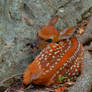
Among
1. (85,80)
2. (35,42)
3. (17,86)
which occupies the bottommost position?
(17,86)

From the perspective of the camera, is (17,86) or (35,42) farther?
(35,42)

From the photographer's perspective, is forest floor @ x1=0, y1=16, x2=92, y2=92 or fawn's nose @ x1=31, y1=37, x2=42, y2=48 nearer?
forest floor @ x1=0, y1=16, x2=92, y2=92

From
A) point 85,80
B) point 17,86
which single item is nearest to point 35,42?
point 17,86

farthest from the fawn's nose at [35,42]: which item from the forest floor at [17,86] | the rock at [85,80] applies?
the rock at [85,80]

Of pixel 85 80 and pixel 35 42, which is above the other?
pixel 35 42

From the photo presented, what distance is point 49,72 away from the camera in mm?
3256

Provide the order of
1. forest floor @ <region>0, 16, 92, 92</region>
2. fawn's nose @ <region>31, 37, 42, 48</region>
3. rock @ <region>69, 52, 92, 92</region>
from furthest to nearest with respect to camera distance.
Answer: fawn's nose @ <region>31, 37, 42, 48</region>
forest floor @ <region>0, 16, 92, 92</region>
rock @ <region>69, 52, 92, 92</region>

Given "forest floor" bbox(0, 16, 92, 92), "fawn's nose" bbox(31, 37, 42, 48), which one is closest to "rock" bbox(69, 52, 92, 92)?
"forest floor" bbox(0, 16, 92, 92)

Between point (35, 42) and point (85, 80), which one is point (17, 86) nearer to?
point (35, 42)

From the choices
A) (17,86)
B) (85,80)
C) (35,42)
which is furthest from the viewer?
(35,42)

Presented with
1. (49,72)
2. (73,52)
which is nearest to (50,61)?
(49,72)

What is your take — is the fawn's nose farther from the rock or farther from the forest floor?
the rock

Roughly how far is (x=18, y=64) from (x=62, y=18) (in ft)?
5.76

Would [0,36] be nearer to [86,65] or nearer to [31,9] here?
[31,9]
